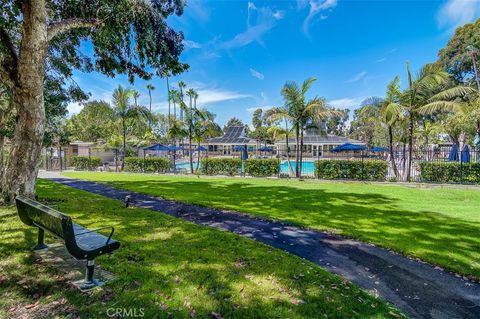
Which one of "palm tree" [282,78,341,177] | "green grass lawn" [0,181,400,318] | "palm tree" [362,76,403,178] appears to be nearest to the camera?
"green grass lawn" [0,181,400,318]

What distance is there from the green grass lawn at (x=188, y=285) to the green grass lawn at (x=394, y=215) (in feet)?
7.65

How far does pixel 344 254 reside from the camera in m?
4.82

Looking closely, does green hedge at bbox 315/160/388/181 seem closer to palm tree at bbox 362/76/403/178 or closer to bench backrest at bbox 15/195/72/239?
palm tree at bbox 362/76/403/178

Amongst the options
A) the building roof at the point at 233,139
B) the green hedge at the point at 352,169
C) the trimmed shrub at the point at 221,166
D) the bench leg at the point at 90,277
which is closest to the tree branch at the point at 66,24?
the bench leg at the point at 90,277

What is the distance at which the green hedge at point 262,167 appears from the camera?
62.0 feet

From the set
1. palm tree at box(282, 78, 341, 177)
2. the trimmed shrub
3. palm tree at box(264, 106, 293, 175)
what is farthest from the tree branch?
the trimmed shrub

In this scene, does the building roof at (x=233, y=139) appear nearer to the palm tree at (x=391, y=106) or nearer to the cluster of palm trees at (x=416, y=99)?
the palm tree at (x=391, y=106)

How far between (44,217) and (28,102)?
4.40 metres

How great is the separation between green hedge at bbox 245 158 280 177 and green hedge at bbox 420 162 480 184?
346 inches

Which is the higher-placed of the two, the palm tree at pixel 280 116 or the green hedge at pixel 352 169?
the palm tree at pixel 280 116

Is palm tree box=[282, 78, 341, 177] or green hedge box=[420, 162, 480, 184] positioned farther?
palm tree box=[282, 78, 341, 177]

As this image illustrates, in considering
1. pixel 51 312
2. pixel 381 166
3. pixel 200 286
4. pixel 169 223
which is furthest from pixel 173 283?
pixel 381 166

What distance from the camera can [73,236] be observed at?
2.92 metres

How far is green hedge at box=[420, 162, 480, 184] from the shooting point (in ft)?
45.9
